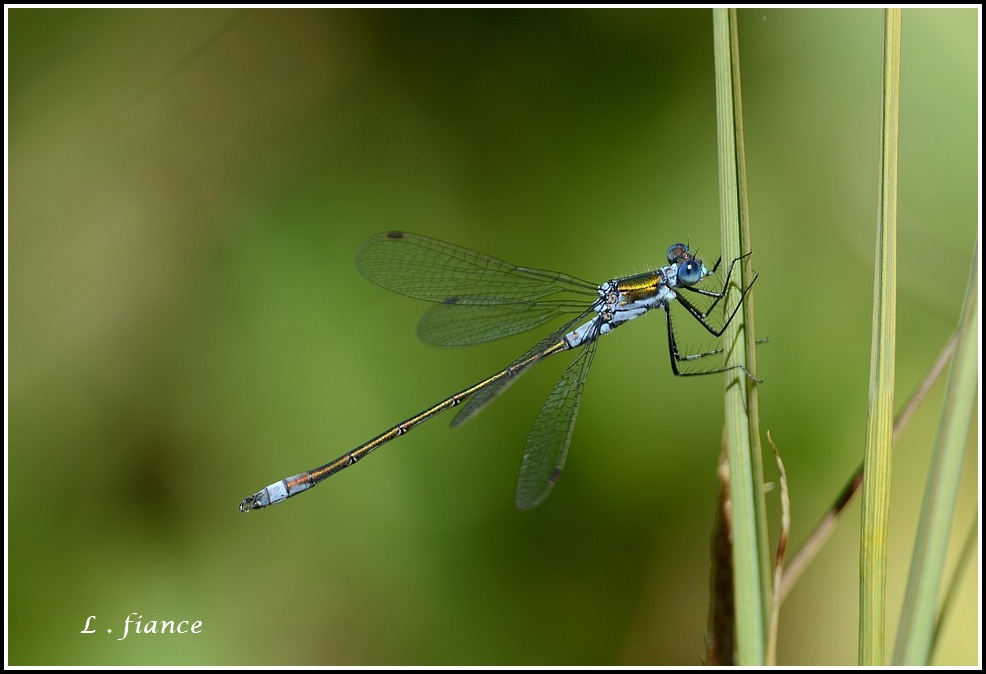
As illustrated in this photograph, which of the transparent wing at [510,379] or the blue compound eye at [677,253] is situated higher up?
the blue compound eye at [677,253]

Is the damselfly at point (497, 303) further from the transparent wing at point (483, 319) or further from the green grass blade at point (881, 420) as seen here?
the green grass blade at point (881, 420)

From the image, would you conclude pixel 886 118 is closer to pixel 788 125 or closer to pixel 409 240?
pixel 788 125

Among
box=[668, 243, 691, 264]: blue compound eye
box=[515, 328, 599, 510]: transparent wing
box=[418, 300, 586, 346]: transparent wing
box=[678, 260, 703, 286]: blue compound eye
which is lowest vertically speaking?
box=[515, 328, 599, 510]: transparent wing

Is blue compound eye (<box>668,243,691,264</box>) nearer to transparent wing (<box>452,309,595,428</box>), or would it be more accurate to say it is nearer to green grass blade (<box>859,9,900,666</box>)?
transparent wing (<box>452,309,595,428</box>)

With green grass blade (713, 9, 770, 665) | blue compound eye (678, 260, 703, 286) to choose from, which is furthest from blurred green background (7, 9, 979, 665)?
green grass blade (713, 9, 770, 665)

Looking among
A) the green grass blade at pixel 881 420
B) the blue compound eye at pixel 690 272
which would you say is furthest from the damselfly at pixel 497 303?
the green grass blade at pixel 881 420

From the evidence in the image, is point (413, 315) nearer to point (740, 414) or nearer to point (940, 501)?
point (740, 414)
